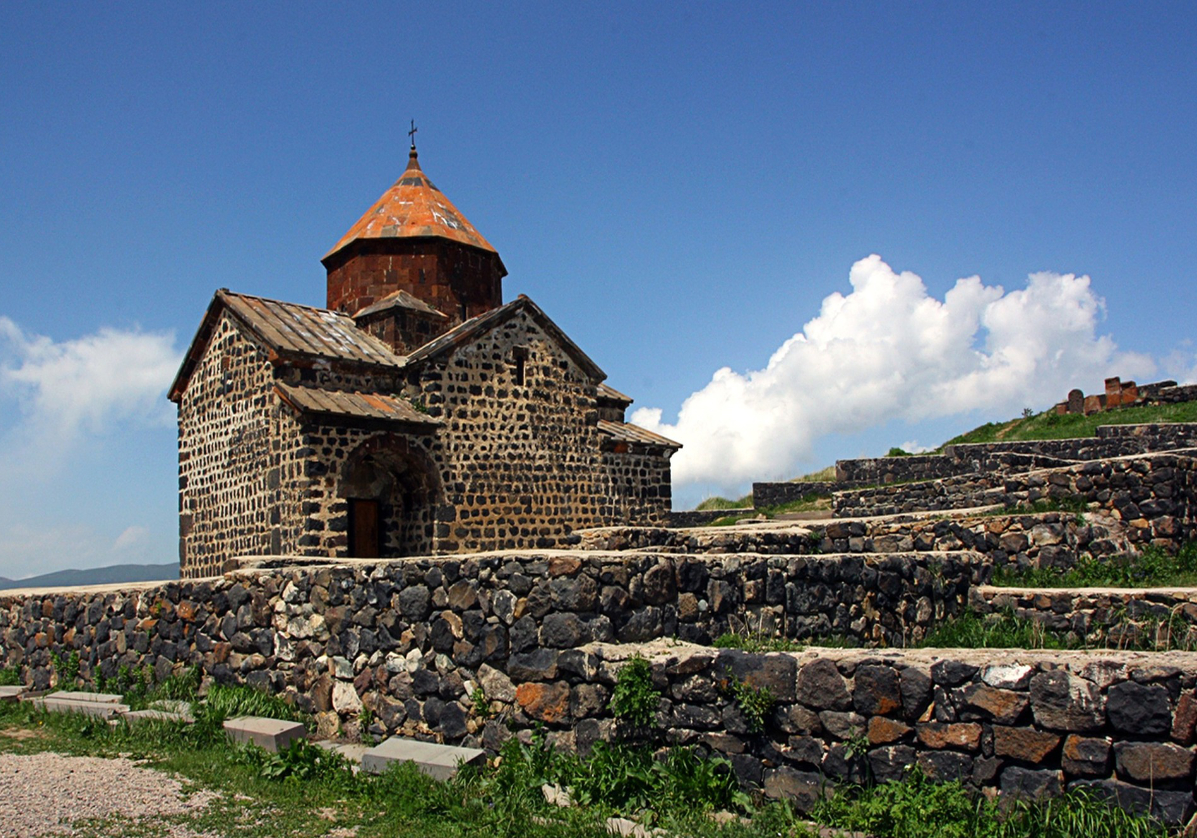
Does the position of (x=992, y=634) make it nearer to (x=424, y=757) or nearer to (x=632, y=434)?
(x=424, y=757)

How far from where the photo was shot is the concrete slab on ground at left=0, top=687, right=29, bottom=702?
9.44 metres

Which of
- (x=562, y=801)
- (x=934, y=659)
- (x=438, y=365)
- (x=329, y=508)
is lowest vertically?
(x=562, y=801)

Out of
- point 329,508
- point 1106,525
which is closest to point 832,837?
point 1106,525

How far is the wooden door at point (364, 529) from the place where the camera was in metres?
14.6

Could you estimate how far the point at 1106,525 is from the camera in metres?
10.1

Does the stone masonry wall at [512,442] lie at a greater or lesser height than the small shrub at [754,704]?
greater

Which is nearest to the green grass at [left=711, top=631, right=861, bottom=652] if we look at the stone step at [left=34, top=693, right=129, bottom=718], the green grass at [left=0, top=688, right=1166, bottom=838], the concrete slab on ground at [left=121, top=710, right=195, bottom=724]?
the green grass at [left=0, top=688, right=1166, bottom=838]

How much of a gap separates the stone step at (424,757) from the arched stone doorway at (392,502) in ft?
27.1

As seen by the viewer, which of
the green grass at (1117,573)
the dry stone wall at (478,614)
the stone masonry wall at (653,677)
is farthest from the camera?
the green grass at (1117,573)

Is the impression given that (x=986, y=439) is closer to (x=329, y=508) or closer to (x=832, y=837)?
(x=329, y=508)

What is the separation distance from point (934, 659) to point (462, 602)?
313 cm

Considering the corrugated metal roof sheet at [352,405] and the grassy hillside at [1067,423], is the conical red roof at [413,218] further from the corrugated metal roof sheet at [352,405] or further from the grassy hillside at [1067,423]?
the grassy hillside at [1067,423]

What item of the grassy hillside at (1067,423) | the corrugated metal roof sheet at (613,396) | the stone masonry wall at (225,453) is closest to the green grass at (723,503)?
the grassy hillside at (1067,423)

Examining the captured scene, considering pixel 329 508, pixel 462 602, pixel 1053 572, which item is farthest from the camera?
pixel 329 508
